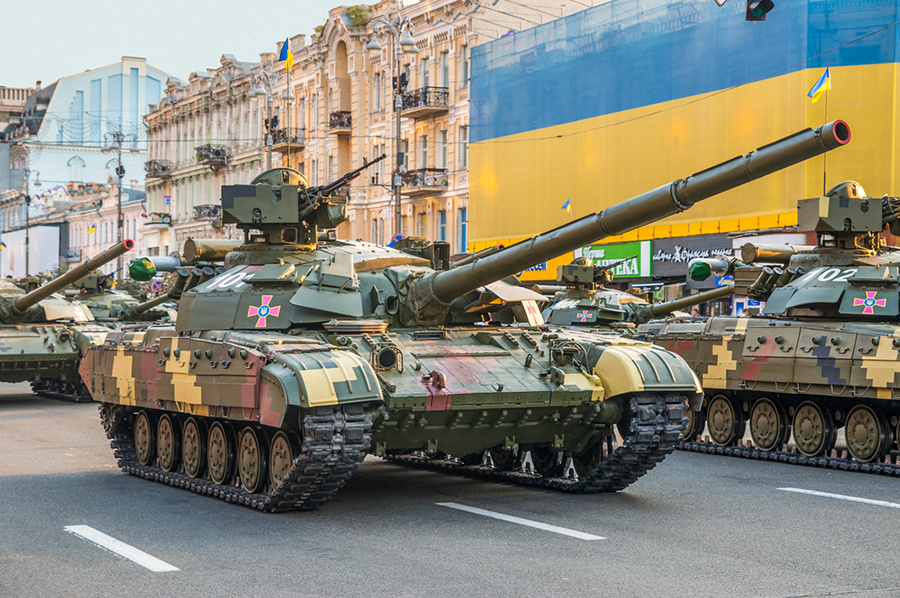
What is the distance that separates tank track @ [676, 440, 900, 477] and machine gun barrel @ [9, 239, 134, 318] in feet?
29.4

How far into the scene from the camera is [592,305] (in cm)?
2423

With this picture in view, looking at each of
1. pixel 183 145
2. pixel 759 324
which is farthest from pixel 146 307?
pixel 183 145

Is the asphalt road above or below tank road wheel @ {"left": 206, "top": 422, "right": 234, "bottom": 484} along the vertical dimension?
below

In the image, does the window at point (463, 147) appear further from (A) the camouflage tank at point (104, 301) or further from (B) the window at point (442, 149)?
(A) the camouflage tank at point (104, 301)

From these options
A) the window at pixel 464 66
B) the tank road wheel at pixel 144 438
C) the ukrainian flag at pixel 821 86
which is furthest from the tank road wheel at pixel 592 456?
the window at pixel 464 66

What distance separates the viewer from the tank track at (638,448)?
39.1 feet

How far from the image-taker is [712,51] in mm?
33656

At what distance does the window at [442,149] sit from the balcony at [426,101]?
95cm

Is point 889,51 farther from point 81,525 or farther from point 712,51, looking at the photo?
point 81,525

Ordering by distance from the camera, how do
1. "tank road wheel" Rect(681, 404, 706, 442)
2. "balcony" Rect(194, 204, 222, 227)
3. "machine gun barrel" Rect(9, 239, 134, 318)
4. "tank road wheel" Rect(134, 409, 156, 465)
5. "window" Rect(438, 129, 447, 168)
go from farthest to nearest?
"balcony" Rect(194, 204, 222, 227), "window" Rect(438, 129, 447, 168), "machine gun barrel" Rect(9, 239, 134, 318), "tank road wheel" Rect(681, 404, 706, 442), "tank road wheel" Rect(134, 409, 156, 465)

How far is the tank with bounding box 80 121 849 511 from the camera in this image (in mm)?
10703

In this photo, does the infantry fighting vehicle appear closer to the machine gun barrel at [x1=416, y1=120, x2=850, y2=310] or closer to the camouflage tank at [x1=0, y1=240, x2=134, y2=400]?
the machine gun barrel at [x1=416, y1=120, x2=850, y2=310]

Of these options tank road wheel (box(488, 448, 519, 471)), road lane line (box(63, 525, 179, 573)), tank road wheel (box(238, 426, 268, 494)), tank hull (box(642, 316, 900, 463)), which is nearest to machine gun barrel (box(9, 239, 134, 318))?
tank road wheel (box(238, 426, 268, 494))

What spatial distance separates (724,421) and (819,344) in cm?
263
